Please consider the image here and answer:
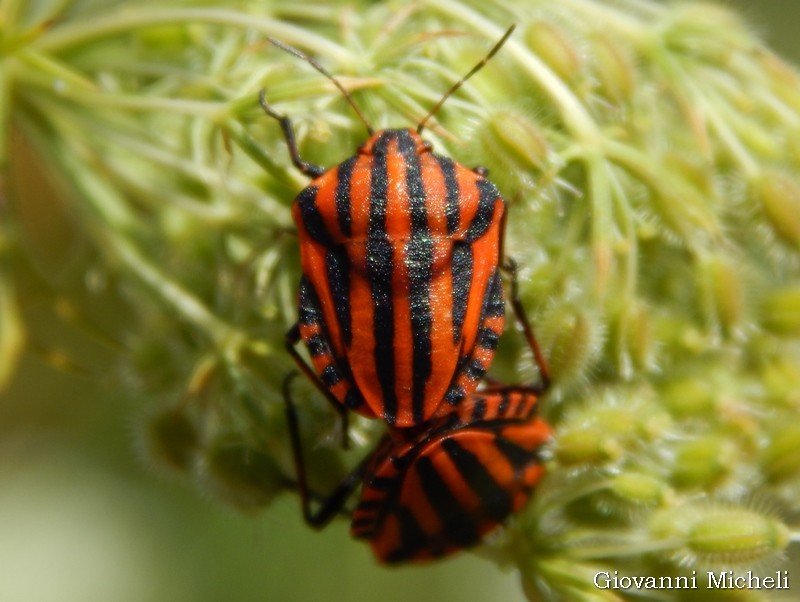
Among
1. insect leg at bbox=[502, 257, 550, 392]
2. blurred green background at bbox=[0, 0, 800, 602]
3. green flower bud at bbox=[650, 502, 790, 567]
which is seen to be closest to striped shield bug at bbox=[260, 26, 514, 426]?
insect leg at bbox=[502, 257, 550, 392]

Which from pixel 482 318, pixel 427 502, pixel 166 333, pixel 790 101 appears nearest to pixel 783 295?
pixel 790 101

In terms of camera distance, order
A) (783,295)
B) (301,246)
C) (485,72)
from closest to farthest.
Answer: (301,246)
(485,72)
(783,295)

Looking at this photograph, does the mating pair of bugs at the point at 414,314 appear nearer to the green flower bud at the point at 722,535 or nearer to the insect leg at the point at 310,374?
the insect leg at the point at 310,374

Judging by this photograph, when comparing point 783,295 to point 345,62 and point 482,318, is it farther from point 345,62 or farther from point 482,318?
point 345,62

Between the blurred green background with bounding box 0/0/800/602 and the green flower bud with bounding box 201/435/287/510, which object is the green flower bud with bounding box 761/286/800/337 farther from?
the blurred green background with bounding box 0/0/800/602

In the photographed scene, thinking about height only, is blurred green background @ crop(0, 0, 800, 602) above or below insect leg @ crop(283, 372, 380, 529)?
below

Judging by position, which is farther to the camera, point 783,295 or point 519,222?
point 783,295
